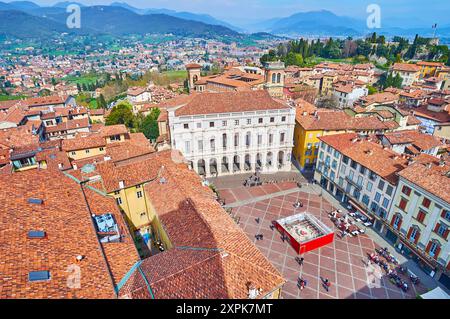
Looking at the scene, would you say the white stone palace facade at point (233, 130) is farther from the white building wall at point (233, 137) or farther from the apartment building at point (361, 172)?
the apartment building at point (361, 172)

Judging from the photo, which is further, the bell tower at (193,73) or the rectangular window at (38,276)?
the bell tower at (193,73)

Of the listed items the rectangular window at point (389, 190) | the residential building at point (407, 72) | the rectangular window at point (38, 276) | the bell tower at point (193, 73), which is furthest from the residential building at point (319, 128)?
the residential building at point (407, 72)

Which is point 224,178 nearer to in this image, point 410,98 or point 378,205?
point 378,205

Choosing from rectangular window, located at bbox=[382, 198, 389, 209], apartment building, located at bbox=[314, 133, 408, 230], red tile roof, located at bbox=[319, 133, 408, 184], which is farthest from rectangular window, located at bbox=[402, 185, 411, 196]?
rectangular window, located at bbox=[382, 198, 389, 209]

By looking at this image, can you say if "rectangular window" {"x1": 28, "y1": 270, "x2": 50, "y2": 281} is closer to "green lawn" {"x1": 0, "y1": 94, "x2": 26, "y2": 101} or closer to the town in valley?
the town in valley

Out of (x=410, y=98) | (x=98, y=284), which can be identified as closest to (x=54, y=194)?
(x=98, y=284)

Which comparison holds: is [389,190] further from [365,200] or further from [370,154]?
[370,154]
